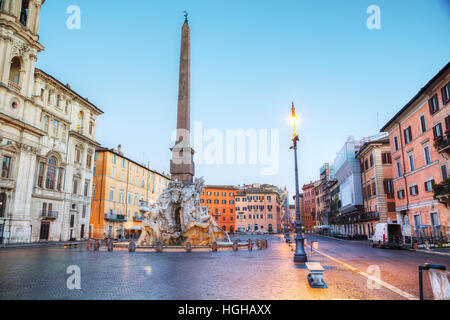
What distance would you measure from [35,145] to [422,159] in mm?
38753

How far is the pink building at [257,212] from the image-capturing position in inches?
3388

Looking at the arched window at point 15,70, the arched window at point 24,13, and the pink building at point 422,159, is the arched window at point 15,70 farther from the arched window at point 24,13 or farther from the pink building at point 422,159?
the pink building at point 422,159

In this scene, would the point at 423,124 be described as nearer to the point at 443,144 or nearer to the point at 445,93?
the point at 445,93

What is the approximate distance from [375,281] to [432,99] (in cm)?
2310

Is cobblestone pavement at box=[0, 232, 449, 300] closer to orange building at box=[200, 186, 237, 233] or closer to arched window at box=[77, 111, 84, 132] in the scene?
arched window at box=[77, 111, 84, 132]

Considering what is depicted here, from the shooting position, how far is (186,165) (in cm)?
2456

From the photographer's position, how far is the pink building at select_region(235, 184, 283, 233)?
282 feet

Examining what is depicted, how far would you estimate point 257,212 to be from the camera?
284 feet

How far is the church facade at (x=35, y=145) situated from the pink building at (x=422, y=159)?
36.8 metres

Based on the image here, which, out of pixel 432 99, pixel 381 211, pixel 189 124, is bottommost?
pixel 381 211
